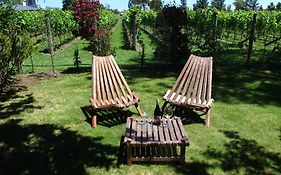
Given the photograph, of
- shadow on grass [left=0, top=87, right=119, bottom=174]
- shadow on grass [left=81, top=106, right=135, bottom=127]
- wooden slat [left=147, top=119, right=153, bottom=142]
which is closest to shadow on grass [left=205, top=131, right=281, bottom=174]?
wooden slat [left=147, top=119, right=153, bottom=142]

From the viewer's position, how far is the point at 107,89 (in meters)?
9.09

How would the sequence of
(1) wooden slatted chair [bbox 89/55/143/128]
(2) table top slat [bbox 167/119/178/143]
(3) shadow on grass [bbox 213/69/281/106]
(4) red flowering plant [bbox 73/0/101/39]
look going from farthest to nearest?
(4) red flowering plant [bbox 73/0/101/39]
(3) shadow on grass [bbox 213/69/281/106]
(1) wooden slatted chair [bbox 89/55/143/128]
(2) table top slat [bbox 167/119/178/143]

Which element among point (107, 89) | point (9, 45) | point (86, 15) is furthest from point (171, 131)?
point (86, 15)

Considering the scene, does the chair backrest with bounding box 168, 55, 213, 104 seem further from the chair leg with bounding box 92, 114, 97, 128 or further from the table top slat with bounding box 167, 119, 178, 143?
the chair leg with bounding box 92, 114, 97, 128

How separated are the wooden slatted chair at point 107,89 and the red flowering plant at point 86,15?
31.8ft

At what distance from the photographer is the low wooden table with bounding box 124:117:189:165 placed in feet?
20.6

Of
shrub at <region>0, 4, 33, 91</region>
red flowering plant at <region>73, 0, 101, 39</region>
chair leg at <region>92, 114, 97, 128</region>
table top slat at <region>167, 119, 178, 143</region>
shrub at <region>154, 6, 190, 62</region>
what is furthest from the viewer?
red flowering plant at <region>73, 0, 101, 39</region>

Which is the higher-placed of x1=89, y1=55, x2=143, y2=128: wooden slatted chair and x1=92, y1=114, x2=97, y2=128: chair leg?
x1=89, y1=55, x2=143, y2=128: wooden slatted chair

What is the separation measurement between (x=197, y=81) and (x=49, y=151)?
4551 mm

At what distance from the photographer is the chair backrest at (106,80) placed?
29.1 ft

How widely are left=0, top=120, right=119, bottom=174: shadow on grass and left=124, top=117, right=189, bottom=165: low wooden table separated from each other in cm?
57

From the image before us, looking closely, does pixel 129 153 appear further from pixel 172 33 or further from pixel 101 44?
pixel 172 33

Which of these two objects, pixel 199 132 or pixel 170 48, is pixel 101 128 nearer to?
pixel 199 132

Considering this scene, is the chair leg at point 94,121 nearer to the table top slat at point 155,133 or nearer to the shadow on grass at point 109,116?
the shadow on grass at point 109,116
